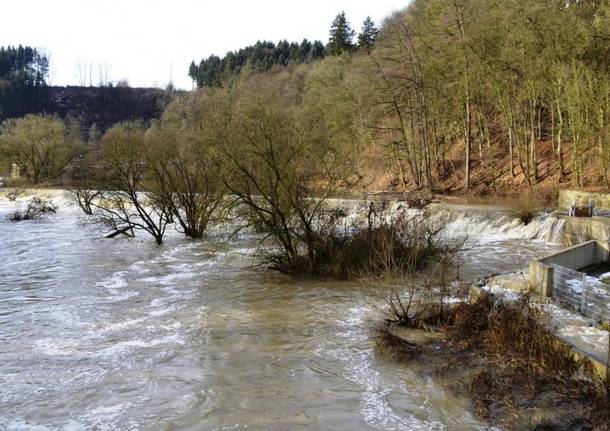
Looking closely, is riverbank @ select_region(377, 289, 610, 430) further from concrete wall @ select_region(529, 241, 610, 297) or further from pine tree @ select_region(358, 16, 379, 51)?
pine tree @ select_region(358, 16, 379, 51)

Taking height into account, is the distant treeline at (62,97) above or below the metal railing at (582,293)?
above

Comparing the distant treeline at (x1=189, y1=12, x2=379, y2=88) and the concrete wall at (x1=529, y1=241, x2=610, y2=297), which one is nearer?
the concrete wall at (x1=529, y1=241, x2=610, y2=297)

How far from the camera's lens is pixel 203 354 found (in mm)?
9594

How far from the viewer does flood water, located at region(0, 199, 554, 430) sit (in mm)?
7254

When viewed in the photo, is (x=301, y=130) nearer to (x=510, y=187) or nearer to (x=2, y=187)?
(x=510, y=187)

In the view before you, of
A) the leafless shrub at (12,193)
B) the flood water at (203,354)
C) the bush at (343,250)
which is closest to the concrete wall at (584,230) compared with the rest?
the flood water at (203,354)

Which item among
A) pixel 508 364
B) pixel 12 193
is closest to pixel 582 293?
pixel 508 364

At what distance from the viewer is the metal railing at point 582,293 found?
984 cm

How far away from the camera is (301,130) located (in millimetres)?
15156

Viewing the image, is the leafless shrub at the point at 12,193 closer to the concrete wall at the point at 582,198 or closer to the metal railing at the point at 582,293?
the concrete wall at the point at 582,198

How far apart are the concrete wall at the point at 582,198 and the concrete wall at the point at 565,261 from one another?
4.61 metres

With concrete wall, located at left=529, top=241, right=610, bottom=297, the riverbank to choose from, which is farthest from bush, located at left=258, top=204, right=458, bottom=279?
the riverbank

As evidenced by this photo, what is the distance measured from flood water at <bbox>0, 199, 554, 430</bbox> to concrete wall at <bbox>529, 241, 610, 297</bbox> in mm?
1857

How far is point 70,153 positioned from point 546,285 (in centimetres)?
6021
